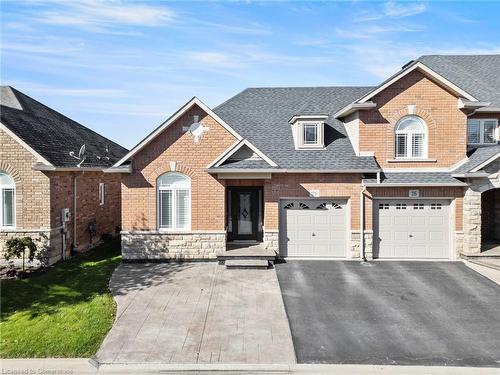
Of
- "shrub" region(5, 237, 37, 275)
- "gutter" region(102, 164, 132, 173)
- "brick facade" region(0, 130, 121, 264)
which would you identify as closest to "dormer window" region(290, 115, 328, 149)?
"gutter" region(102, 164, 132, 173)

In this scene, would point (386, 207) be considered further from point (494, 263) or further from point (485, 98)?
point (485, 98)

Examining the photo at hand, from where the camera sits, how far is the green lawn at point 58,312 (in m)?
7.89

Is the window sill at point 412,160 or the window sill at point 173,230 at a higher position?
the window sill at point 412,160

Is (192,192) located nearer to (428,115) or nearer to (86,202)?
(86,202)

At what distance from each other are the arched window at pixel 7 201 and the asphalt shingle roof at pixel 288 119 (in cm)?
977

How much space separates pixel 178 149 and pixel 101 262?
5.62 m

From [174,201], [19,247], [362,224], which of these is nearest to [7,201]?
[19,247]

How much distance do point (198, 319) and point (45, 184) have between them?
9.34m

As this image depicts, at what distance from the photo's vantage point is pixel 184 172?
588 inches

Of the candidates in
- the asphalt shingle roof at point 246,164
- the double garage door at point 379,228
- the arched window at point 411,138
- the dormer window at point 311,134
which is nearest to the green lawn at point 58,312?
the asphalt shingle roof at point 246,164

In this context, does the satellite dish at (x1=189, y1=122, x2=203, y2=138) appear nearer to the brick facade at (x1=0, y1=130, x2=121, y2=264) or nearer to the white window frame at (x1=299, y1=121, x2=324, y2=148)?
the white window frame at (x1=299, y1=121, x2=324, y2=148)

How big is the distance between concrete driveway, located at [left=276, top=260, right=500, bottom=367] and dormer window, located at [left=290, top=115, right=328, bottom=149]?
511 centimetres

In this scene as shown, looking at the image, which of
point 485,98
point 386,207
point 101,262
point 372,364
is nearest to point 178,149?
point 101,262

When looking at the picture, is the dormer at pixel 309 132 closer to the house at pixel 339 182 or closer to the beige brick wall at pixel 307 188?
the house at pixel 339 182
